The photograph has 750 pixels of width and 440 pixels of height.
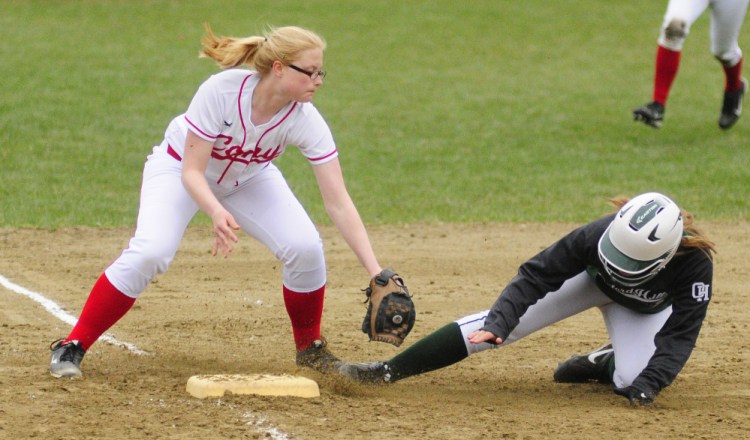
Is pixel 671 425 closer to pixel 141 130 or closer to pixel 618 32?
pixel 141 130

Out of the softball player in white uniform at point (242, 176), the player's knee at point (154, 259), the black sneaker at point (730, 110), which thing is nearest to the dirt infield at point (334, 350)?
the softball player in white uniform at point (242, 176)

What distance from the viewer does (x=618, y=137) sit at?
1411 centimetres

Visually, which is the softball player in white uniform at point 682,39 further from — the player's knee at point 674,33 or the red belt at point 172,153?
the red belt at point 172,153

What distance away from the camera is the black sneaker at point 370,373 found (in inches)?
218

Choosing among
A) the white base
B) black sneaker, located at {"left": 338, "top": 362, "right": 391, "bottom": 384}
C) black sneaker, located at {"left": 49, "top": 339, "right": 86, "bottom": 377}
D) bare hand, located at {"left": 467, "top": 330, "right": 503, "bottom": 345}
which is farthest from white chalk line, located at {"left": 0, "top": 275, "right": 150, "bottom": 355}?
bare hand, located at {"left": 467, "top": 330, "right": 503, "bottom": 345}

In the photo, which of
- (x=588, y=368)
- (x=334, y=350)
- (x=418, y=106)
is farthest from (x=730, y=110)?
(x=334, y=350)

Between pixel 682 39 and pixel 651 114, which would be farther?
pixel 651 114

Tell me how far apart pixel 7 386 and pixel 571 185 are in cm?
792

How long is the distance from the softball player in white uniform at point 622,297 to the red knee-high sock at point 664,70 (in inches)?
281

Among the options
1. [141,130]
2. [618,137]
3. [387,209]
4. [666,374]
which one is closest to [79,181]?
[141,130]

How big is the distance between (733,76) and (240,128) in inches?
361

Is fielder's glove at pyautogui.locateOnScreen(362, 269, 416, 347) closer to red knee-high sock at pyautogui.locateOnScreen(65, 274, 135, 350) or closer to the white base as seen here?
the white base

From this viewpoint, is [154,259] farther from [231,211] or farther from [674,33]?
[674,33]

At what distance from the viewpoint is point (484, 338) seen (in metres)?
5.17
